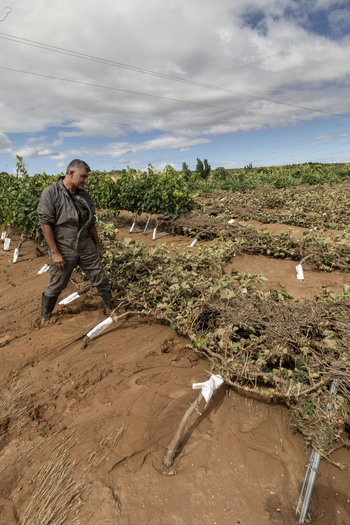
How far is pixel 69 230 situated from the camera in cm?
370

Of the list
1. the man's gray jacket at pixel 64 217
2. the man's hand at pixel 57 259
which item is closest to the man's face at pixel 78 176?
the man's gray jacket at pixel 64 217

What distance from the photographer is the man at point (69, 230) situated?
350 cm

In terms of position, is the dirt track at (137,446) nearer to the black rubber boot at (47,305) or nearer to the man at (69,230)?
the black rubber boot at (47,305)

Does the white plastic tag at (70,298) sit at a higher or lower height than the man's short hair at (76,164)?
lower

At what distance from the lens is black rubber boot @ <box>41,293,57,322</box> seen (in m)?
3.93

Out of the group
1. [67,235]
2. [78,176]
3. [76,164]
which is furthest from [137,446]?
[76,164]

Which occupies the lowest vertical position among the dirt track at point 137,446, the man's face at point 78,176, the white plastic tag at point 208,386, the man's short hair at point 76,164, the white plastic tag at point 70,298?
the dirt track at point 137,446

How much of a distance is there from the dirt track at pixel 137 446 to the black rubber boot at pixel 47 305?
0.51 metres

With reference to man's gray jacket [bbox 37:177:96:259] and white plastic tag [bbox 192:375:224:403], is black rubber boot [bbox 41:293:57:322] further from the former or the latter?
white plastic tag [bbox 192:375:224:403]

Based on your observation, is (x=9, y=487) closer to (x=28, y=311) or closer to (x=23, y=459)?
(x=23, y=459)

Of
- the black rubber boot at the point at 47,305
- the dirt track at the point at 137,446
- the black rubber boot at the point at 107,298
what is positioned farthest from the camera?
the black rubber boot at the point at 107,298

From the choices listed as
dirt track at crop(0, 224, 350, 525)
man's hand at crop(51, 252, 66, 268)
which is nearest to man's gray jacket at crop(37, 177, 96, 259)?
man's hand at crop(51, 252, 66, 268)

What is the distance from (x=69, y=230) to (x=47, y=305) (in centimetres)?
111

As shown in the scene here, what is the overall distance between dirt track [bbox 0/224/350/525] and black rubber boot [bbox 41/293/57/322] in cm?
51
